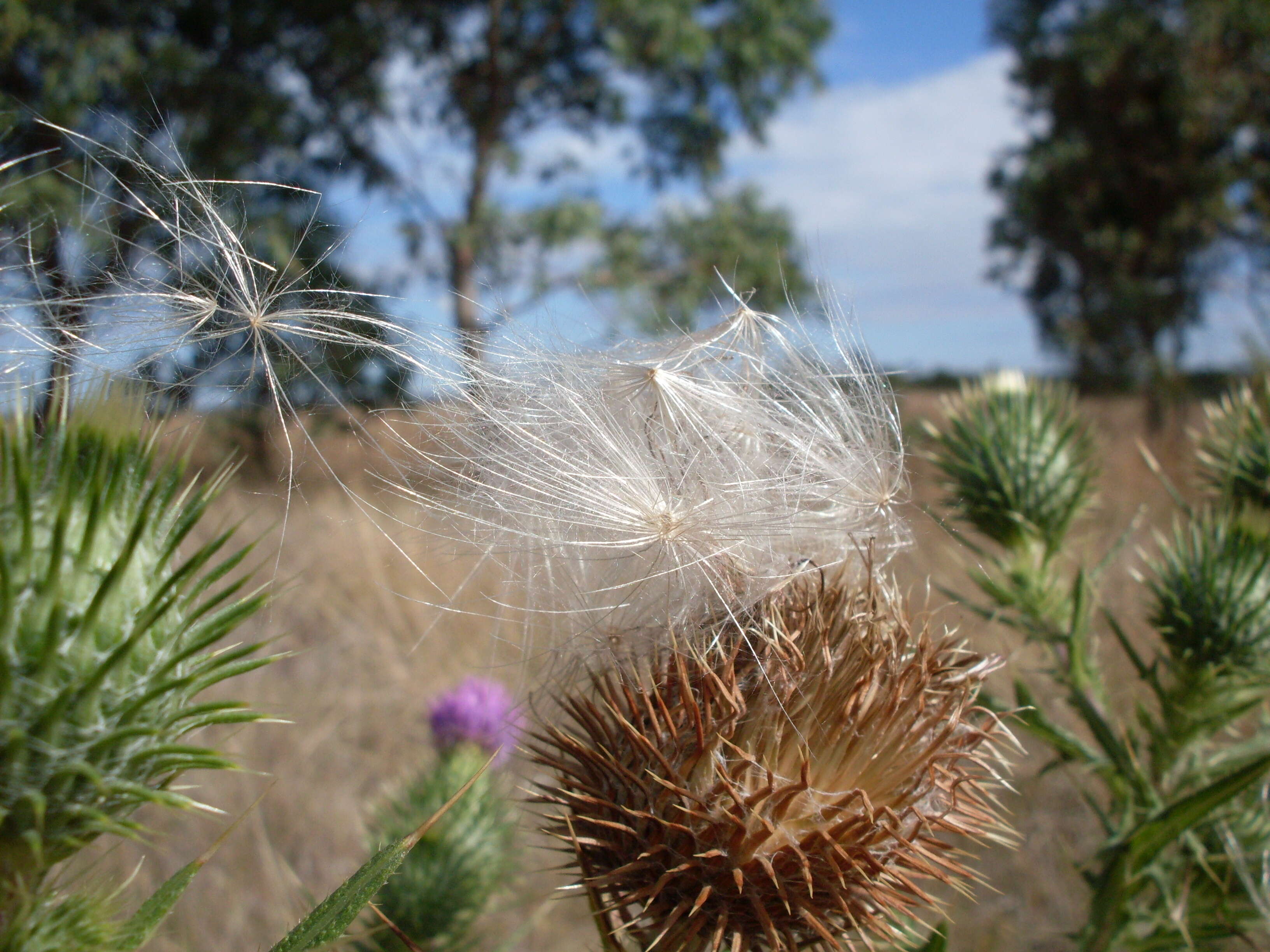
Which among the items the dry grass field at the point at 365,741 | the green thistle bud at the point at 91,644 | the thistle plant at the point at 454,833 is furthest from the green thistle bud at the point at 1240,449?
the green thistle bud at the point at 91,644

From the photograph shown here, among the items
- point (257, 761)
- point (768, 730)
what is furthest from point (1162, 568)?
point (257, 761)

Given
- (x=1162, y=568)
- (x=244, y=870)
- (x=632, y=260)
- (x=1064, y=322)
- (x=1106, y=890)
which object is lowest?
(x=1106, y=890)

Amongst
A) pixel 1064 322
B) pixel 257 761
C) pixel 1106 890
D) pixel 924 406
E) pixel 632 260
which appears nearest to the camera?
pixel 1106 890

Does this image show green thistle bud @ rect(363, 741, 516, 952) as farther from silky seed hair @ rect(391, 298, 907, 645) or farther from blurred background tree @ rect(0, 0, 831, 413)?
blurred background tree @ rect(0, 0, 831, 413)

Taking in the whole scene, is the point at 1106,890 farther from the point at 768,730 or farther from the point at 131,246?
the point at 131,246

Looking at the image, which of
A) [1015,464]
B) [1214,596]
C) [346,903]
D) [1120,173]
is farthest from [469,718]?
[1120,173]

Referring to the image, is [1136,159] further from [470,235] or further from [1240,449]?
[1240,449]

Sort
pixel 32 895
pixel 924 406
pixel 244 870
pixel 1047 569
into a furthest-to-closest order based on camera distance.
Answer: pixel 924 406
pixel 244 870
pixel 1047 569
pixel 32 895
